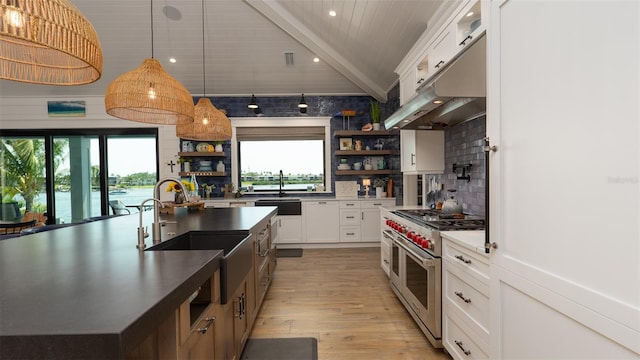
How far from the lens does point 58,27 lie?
1.10 meters

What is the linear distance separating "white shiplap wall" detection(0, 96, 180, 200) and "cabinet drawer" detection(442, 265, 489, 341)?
17.0 feet

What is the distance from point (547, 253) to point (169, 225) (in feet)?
7.34

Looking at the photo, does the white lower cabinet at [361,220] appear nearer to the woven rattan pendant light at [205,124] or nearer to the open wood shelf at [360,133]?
the open wood shelf at [360,133]

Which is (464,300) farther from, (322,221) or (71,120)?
(71,120)

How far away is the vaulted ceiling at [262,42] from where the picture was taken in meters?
3.40

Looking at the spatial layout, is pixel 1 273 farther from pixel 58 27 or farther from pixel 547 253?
pixel 547 253

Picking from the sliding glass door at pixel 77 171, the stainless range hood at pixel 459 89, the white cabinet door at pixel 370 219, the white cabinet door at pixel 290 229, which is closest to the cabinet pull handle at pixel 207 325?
the stainless range hood at pixel 459 89

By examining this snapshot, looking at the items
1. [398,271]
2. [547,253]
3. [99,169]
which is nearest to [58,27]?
[547,253]

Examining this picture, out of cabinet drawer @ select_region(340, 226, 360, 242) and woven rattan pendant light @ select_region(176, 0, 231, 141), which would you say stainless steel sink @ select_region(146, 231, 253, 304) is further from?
cabinet drawer @ select_region(340, 226, 360, 242)

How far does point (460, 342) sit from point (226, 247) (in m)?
1.62

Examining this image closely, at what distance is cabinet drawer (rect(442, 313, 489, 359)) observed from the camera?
159cm

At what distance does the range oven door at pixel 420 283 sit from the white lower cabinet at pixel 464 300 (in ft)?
0.14


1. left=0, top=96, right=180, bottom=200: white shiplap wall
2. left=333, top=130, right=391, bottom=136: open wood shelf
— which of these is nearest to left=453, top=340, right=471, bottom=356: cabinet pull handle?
left=333, top=130, right=391, bottom=136: open wood shelf

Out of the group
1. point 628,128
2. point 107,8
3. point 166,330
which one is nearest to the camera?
point 628,128
